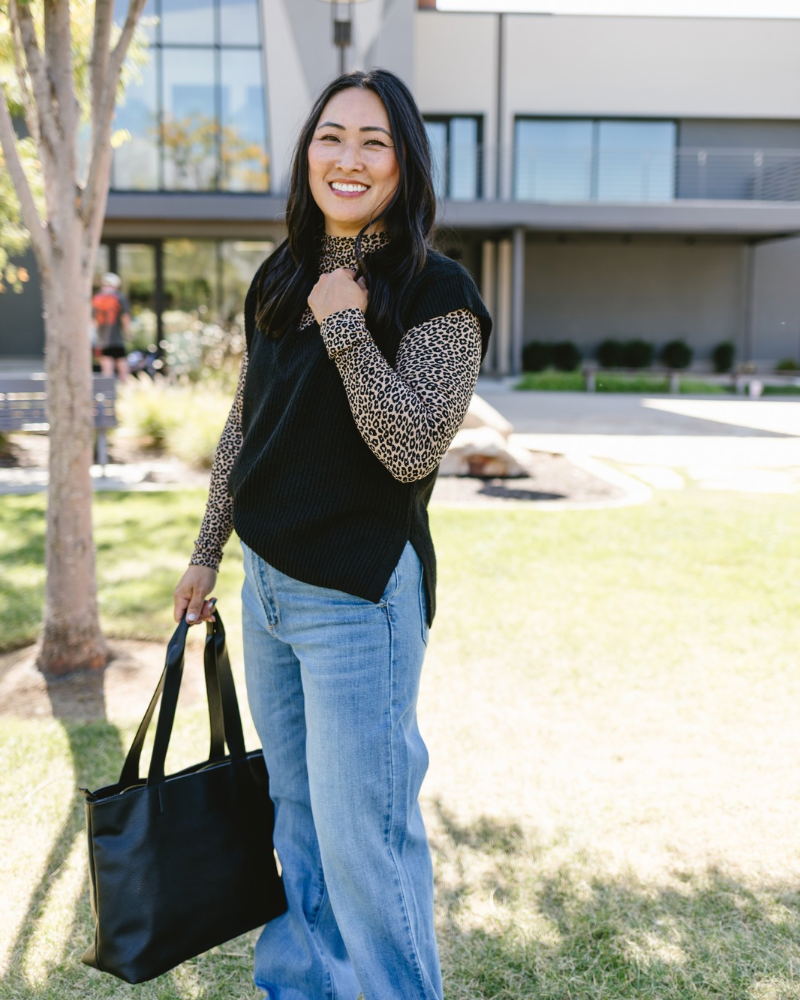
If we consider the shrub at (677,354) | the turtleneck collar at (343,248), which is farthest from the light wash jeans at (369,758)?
the shrub at (677,354)

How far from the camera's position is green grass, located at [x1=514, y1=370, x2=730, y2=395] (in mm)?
20891

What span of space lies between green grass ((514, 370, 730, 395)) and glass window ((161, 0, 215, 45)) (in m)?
9.71

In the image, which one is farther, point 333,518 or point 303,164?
point 303,164

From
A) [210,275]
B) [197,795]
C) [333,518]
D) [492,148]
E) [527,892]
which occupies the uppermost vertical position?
[492,148]

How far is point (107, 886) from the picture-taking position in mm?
1871

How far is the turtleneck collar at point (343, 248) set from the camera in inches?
73.2

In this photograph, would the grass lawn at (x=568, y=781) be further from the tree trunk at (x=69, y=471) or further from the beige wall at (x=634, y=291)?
the beige wall at (x=634, y=291)

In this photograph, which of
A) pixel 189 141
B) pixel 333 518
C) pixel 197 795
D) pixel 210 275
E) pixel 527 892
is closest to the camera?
pixel 333 518

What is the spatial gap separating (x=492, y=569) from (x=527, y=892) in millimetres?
3303

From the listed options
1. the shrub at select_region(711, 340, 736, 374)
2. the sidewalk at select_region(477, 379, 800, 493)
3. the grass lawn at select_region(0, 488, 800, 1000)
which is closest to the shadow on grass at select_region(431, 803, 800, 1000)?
the grass lawn at select_region(0, 488, 800, 1000)

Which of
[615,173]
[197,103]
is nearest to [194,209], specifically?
[197,103]

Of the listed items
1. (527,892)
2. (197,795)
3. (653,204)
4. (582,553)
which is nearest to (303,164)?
(197,795)

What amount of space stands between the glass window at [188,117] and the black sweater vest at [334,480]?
776 inches

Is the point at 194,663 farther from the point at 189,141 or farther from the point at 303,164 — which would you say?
the point at 189,141
